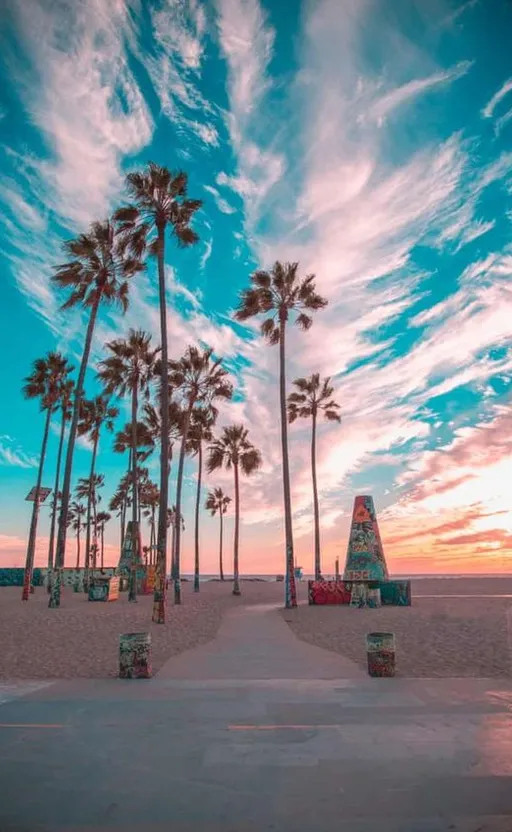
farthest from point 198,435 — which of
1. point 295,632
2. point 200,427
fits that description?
point 295,632

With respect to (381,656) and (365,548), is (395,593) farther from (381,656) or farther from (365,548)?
(381,656)

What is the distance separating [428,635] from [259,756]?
12207 millimetres

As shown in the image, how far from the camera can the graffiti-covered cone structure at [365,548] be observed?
28.7 meters

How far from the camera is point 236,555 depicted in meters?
44.0

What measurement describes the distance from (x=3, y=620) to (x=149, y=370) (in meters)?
17.3

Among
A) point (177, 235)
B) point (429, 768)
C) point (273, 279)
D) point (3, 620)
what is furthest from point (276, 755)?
point (273, 279)

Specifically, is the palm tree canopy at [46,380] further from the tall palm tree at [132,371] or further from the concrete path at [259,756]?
the concrete path at [259,756]

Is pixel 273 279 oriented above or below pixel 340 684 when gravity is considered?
above

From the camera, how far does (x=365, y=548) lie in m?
29.1

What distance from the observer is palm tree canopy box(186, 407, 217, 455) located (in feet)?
133

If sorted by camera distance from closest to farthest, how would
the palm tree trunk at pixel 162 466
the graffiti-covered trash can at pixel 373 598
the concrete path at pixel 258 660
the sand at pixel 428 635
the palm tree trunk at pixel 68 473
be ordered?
the concrete path at pixel 258 660 → the sand at pixel 428 635 → the palm tree trunk at pixel 162 466 → the palm tree trunk at pixel 68 473 → the graffiti-covered trash can at pixel 373 598

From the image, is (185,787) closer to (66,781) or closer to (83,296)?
(66,781)

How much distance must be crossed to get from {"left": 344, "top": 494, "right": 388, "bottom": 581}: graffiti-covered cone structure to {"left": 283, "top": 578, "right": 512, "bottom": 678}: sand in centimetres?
239

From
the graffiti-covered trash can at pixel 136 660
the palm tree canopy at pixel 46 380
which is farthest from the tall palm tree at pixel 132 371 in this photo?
the graffiti-covered trash can at pixel 136 660
